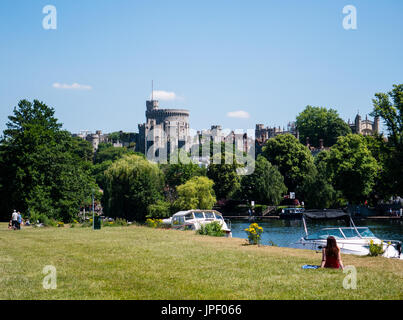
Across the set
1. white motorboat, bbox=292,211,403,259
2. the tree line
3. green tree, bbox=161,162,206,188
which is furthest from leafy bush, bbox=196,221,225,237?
green tree, bbox=161,162,206,188

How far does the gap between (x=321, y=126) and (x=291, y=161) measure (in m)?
41.4

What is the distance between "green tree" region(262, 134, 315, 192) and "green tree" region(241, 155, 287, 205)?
511 centimetres

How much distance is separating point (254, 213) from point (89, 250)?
6676 cm

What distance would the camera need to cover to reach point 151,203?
62.8 meters

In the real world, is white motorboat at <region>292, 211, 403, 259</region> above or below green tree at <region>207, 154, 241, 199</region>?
below

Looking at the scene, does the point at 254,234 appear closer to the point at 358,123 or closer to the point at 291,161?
the point at 291,161

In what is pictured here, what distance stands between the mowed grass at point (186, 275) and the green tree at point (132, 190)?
4127cm

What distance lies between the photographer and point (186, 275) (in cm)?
1425

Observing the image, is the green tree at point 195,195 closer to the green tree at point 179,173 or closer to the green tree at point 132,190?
the green tree at point 132,190

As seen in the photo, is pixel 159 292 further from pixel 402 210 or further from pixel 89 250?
pixel 402 210

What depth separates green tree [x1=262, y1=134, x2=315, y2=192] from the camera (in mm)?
92500

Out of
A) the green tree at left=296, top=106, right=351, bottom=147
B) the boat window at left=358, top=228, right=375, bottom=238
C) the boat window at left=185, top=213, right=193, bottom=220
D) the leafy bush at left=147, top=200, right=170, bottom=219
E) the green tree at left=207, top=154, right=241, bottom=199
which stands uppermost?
the green tree at left=296, top=106, right=351, bottom=147

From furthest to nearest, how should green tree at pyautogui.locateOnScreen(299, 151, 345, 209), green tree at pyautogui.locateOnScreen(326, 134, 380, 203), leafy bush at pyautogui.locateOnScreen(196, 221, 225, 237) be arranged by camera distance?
green tree at pyautogui.locateOnScreen(299, 151, 345, 209)
green tree at pyautogui.locateOnScreen(326, 134, 380, 203)
leafy bush at pyautogui.locateOnScreen(196, 221, 225, 237)

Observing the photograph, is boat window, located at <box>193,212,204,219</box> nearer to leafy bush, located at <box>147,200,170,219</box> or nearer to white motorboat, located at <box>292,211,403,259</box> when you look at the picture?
white motorboat, located at <box>292,211,403,259</box>
